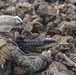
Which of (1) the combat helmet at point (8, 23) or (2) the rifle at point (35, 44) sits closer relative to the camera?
(1) the combat helmet at point (8, 23)

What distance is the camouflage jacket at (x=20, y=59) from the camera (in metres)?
5.93

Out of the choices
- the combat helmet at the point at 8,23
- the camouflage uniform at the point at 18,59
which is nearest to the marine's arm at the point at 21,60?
the camouflage uniform at the point at 18,59

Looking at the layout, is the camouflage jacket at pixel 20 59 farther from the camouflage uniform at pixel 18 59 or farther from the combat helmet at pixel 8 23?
the combat helmet at pixel 8 23

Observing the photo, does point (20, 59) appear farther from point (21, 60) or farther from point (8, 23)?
point (8, 23)

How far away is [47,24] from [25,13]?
1.32 m

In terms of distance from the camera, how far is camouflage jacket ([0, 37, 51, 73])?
19.5ft

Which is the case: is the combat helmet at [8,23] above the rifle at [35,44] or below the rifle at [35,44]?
above

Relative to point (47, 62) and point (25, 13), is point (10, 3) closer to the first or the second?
point (25, 13)

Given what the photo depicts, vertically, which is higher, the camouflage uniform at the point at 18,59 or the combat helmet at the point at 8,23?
the combat helmet at the point at 8,23

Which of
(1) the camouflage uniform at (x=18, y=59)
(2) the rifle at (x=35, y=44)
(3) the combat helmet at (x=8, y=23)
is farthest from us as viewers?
(2) the rifle at (x=35, y=44)

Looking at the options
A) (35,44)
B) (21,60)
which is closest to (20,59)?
(21,60)

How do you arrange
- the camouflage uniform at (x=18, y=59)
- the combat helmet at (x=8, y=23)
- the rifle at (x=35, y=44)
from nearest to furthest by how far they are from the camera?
the camouflage uniform at (x=18, y=59) < the combat helmet at (x=8, y=23) < the rifle at (x=35, y=44)

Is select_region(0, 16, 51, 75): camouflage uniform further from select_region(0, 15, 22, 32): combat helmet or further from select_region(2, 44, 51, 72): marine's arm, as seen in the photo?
select_region(0, 15, 22, 32): combat helmet

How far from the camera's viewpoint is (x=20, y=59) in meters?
5.97
